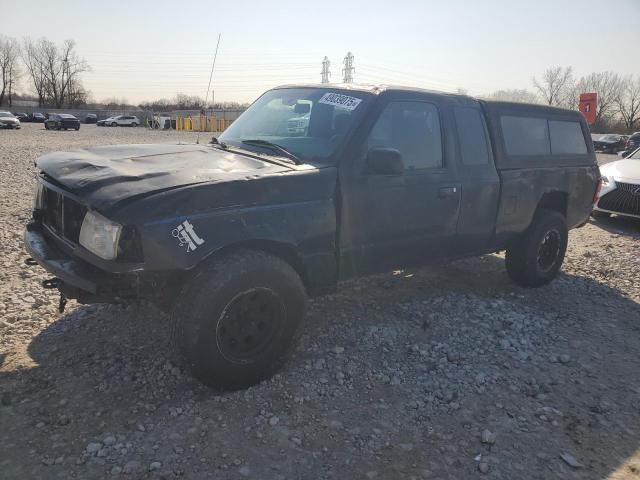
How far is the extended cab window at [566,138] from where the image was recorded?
208 inches

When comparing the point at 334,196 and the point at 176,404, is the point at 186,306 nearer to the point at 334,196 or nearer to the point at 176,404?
the point at 176,404

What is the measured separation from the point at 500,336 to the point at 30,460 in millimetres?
3380

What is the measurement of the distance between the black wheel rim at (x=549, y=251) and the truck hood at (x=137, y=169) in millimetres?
3409

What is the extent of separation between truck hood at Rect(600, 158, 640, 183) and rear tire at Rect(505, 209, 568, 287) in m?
4.16

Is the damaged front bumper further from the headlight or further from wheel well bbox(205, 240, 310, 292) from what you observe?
wheel well bbox(205, 240, 310, 292)

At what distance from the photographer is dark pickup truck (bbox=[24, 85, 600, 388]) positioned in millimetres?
2697

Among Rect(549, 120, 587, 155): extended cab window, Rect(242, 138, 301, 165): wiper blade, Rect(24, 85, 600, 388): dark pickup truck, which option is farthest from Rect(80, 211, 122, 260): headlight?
Rect(549, 120, 587, 155): extended cab window

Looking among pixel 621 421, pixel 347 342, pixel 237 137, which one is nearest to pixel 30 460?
pixel 347 342

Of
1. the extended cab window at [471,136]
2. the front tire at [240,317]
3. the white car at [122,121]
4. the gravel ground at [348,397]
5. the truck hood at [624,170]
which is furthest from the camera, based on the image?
the white car at [122,121]

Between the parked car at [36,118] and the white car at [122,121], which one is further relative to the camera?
the parked car at [36,118]

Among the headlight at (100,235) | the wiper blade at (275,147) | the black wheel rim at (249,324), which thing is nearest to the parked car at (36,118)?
the wiper blade at (275,147)

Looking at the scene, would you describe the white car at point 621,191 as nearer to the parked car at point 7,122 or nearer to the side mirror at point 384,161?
the side mirror at point 384,161

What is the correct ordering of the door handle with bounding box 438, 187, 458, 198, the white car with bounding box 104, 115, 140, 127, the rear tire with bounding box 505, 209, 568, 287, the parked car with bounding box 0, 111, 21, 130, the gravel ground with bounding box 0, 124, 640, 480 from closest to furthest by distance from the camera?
the gravel ground with bounding box 0, 124, 640, 480 → the door handle with bounding box 438, 187, 458, 198 → the rear tire with bounding box 505, 209, 568, 287 → the parked car with bounding box 0, 111, 21, 130 → the white car with bounding box 104, 115, 140, 127

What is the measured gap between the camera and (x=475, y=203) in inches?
170
